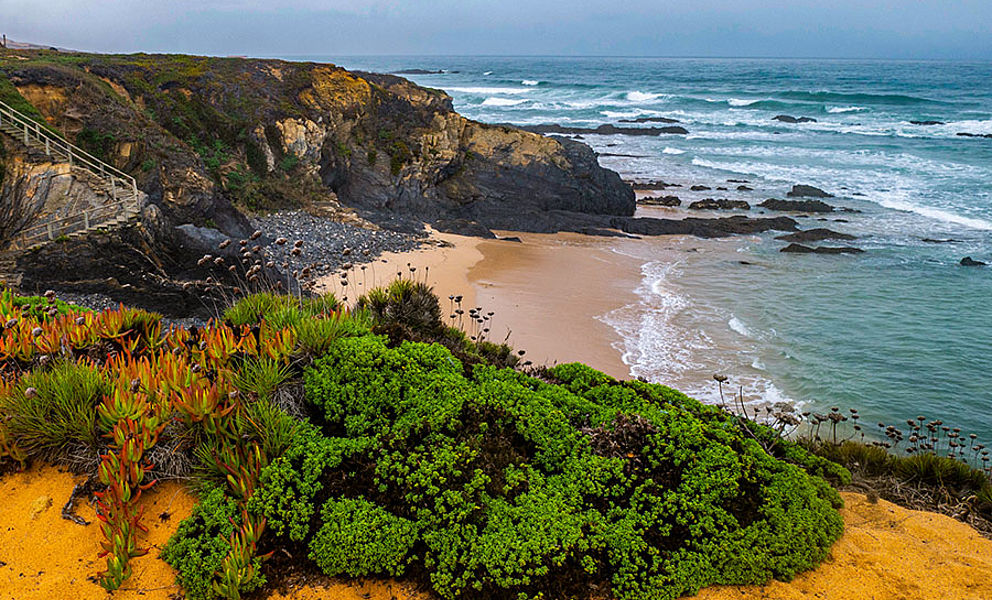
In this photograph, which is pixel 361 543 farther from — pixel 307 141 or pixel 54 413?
pixel 307 141

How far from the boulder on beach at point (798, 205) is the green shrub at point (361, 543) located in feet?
93.6

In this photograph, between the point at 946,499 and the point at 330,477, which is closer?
the point at 330,477

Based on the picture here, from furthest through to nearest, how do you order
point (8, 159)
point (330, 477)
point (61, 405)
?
1. point (8, 159)
2. point (61, 405)
3. point (330, 477)

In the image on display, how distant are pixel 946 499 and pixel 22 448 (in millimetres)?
7682

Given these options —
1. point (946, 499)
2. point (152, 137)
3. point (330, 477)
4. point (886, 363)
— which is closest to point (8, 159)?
point (152, 137)

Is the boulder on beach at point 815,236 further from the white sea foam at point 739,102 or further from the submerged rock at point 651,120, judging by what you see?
the white sea foam at point 739,102

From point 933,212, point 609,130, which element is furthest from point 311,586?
point 609,130

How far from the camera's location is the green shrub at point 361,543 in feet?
13.1

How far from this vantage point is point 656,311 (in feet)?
51.0

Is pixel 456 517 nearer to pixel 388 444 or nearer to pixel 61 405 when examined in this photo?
pixel 388 444

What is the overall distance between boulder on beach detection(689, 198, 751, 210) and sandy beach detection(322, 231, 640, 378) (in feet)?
24.3

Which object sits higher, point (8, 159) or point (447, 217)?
point (8, 159)

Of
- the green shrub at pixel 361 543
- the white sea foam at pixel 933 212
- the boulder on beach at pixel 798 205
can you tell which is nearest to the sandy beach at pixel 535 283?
the green shrub at pixel 361 543

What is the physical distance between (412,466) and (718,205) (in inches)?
1078
